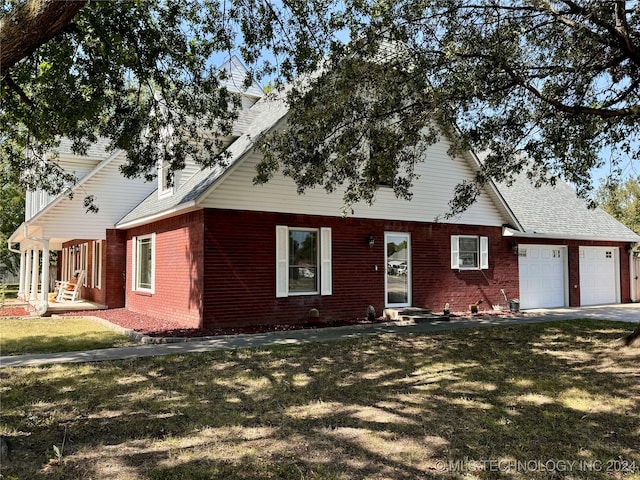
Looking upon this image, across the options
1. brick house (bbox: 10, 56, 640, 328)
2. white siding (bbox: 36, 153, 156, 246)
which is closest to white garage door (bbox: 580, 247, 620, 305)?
brick house (bbox: 10, 56, 640, 328)

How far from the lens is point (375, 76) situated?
28.6 feet

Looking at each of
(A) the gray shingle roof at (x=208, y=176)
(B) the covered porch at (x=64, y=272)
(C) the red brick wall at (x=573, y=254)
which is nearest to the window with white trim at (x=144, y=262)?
(A) the gray shingle roof at (x=208, y=176)

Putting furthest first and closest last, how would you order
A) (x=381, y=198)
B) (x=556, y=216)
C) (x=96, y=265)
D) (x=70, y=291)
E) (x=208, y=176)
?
1. (x=70, y=291)
2. (x=96, y=265)
3. (x=556, y=216)
4. (x=381, y=198)
5. (x=208, y=176)

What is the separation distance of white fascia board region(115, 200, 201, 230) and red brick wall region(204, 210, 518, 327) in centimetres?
45

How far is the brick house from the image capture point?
11.2 m

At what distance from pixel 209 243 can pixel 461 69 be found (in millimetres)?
6524

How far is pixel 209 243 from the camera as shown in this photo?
1086cm

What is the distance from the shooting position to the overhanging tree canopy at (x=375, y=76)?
27.3 feet

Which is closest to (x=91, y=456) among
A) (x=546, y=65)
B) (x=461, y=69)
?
Answer: (x=461, y=69)

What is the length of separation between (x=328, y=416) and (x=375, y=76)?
20.5ft

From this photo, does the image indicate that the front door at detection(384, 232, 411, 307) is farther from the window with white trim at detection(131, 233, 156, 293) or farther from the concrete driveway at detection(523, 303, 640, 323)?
the window with white trim at detection(131, 233, 156, 293)

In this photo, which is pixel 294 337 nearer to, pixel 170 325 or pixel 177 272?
pixel 170 325

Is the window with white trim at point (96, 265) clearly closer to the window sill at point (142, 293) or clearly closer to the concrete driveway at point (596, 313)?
the window sill at point (142, 293)

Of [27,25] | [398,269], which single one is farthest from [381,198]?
[27,25]
